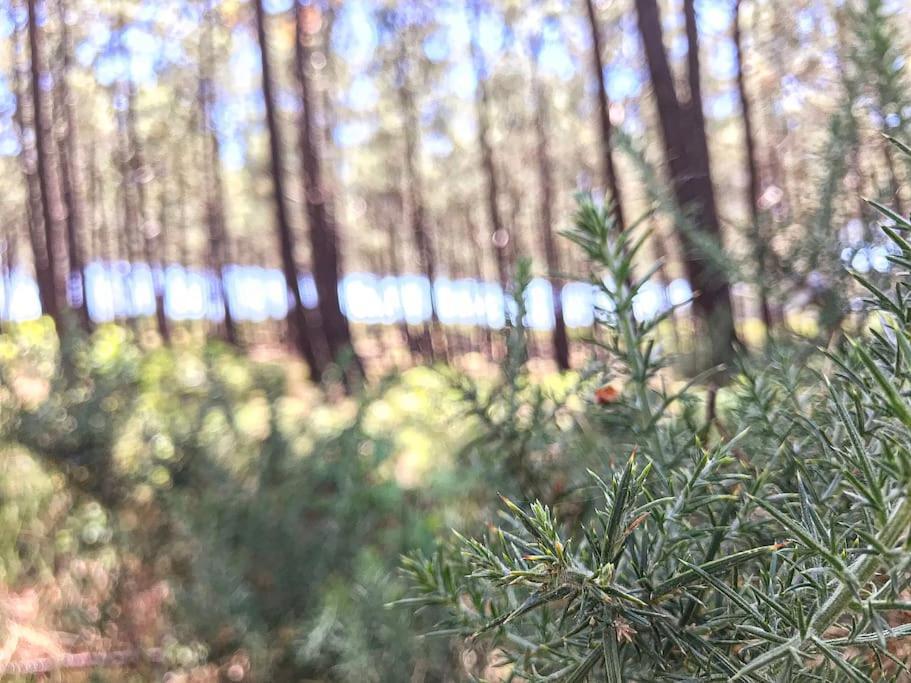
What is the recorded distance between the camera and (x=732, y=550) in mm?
374

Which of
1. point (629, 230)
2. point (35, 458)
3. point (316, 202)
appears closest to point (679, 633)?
point (629, 230)

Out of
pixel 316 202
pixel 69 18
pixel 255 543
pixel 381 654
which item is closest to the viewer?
pixel 381 654

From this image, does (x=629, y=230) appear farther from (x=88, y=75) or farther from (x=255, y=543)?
(x=88, y=75)

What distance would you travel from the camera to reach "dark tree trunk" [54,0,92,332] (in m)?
4.21

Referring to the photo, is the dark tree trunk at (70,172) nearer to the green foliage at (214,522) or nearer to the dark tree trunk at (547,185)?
the green foliage at (214,522)

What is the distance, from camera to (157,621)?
1269mm

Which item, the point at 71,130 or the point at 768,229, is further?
the point at 71,130

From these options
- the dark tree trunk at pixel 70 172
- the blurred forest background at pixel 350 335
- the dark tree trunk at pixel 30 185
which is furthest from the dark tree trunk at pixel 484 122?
the dark tree trunk at pixel 30 185

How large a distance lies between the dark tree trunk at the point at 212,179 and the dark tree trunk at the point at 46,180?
1903 millimetres

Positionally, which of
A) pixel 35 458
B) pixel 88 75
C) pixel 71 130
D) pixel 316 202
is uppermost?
pixel 88 75

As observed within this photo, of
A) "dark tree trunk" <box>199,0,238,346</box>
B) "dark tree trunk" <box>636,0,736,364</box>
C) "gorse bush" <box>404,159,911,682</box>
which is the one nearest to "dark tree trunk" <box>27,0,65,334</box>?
"dark tree trunk" <box>199,0,238,346</box>

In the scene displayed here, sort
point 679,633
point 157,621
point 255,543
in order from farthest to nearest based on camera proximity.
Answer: point 157,621 < point 255,543 < point 679,633

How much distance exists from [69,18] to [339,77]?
2.86 meters

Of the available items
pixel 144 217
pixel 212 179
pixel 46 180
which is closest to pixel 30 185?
pixel 46 180
